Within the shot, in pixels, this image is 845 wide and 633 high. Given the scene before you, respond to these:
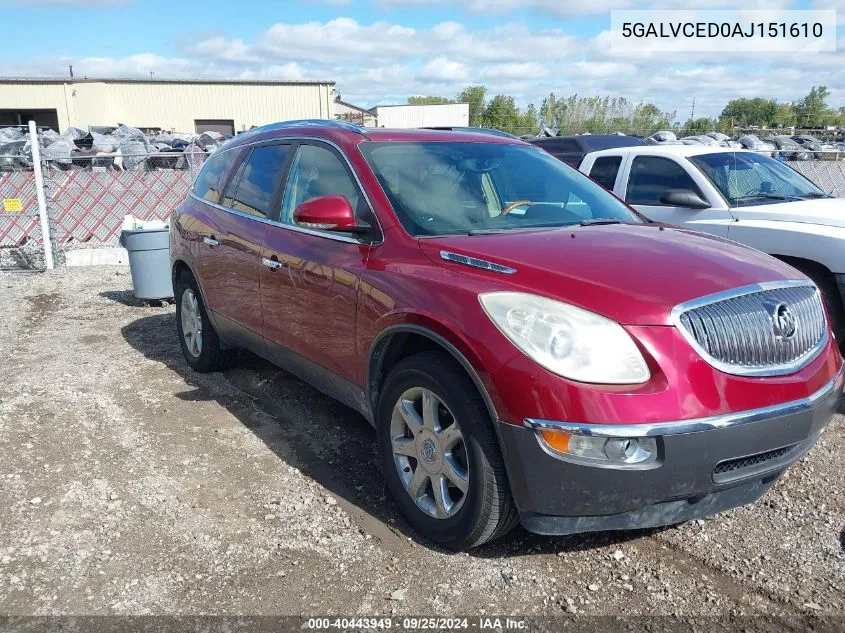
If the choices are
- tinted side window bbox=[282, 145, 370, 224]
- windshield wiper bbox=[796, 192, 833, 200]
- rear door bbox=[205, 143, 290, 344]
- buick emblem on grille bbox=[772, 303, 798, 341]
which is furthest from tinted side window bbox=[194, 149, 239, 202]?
Result: windshield wiper bbox=[796, 192, 833, 200]

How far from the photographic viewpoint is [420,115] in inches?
1394

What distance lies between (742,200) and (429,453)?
4.34 m

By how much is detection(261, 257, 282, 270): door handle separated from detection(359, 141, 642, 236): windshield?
0.82 meters

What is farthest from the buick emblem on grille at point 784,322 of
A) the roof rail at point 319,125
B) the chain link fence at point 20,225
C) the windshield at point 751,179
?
the chain link fence at point 20,225

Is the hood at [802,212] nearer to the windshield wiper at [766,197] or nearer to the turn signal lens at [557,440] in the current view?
the windshield wiper at [766,197]

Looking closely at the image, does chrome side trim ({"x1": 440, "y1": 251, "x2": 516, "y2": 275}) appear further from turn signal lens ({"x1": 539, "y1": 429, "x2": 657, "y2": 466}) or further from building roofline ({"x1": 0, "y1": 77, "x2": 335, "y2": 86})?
building roofline ({"x1": 0, "y1": 77, "x2": 335, "y2": 86})

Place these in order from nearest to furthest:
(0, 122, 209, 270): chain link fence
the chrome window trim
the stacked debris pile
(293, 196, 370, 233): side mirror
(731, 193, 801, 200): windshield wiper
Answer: (293, 196, 370, 233): side mirror < the chrome window trim < (731, 193, 801, 200): windshield wiper < (0, 122, 209, 270): chain link fence < the stacked debris pile

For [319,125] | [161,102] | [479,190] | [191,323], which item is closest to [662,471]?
[479,190]

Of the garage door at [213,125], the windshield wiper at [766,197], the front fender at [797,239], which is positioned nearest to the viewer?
the front fender at [797,239]

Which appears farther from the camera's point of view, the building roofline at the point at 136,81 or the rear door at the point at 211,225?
the building roofline at the point at 136,81

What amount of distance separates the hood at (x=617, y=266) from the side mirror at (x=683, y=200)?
2683mm

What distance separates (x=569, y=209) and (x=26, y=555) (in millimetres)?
3052

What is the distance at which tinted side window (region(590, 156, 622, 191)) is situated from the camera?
23.3ft

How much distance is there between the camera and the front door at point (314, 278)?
355 cm
